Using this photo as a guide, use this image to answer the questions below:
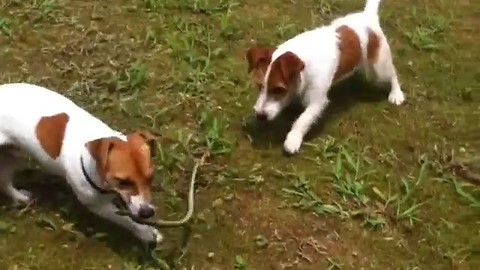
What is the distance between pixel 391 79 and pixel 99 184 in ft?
7.08

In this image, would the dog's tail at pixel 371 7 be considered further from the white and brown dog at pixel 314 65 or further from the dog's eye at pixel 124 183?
the dog's eye at pixel 124 183

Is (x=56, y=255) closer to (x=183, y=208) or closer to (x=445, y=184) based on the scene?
(x=183, y=208)

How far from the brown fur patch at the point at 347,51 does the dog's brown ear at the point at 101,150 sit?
166 cm

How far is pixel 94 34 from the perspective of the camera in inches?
222

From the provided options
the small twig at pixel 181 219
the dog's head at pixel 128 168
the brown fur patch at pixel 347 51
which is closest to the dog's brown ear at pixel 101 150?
the dog's head at pixel 128 168

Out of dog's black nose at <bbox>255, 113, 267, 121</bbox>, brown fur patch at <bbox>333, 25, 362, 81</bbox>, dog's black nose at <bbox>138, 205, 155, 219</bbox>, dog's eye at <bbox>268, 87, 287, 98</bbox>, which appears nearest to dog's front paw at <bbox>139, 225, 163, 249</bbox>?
dog's black nose at <bbox>138, 205, 155, 219</bbox>

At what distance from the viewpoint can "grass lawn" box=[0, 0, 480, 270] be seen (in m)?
4.08

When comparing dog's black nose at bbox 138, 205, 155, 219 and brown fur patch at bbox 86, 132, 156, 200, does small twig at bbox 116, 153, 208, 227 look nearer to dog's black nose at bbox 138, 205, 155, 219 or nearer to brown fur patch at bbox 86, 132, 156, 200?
dog's black nose at bbox 138, 205, 155, 219

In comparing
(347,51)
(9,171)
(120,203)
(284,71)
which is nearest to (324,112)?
(347,51)

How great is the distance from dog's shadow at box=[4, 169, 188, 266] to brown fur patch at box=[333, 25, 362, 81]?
4.85 feet

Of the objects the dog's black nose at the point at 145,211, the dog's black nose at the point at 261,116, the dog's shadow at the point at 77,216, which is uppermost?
the dog's black nose at the point at 145,211

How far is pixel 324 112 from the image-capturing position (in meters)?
5.02

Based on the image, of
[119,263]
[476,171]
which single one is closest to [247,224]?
[119,263]

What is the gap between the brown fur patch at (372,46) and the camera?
16.1 feet
